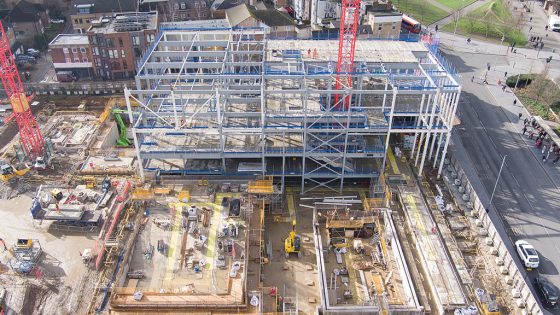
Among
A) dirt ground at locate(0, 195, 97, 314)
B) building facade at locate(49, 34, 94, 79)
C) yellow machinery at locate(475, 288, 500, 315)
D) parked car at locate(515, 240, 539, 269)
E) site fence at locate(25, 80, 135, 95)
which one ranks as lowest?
dirt ground at locate(0, 195, 97, 314)

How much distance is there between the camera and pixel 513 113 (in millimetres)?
64062

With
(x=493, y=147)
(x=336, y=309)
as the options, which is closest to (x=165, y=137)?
(x=336, y=309)

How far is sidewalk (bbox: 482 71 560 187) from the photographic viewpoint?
173 ft

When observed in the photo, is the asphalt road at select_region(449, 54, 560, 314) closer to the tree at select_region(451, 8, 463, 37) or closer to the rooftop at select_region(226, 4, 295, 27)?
the tree at select_region(451, 8, 463, 37)

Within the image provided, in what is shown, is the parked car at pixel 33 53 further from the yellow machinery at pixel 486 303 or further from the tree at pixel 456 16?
the tree at pixel 456 16

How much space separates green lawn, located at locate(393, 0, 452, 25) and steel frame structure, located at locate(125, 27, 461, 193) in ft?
177

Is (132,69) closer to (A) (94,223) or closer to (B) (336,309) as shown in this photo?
(A) (94,223)

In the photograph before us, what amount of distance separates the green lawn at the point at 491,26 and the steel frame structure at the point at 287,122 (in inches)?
1820

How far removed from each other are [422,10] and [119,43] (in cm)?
7289

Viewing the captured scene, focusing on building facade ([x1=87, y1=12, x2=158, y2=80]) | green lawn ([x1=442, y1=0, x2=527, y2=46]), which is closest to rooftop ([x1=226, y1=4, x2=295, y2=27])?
building facade ([x1=87, y1=12, x2=158, y2=80])

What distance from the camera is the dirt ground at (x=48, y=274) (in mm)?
37000

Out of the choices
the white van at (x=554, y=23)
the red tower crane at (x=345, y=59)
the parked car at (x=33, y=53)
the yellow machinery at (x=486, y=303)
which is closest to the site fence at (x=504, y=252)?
the yellow machinery at (x=486, y=303)

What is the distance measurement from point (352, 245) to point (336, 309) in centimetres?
898

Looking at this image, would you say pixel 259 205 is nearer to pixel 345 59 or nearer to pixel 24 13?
pixel 345 59
